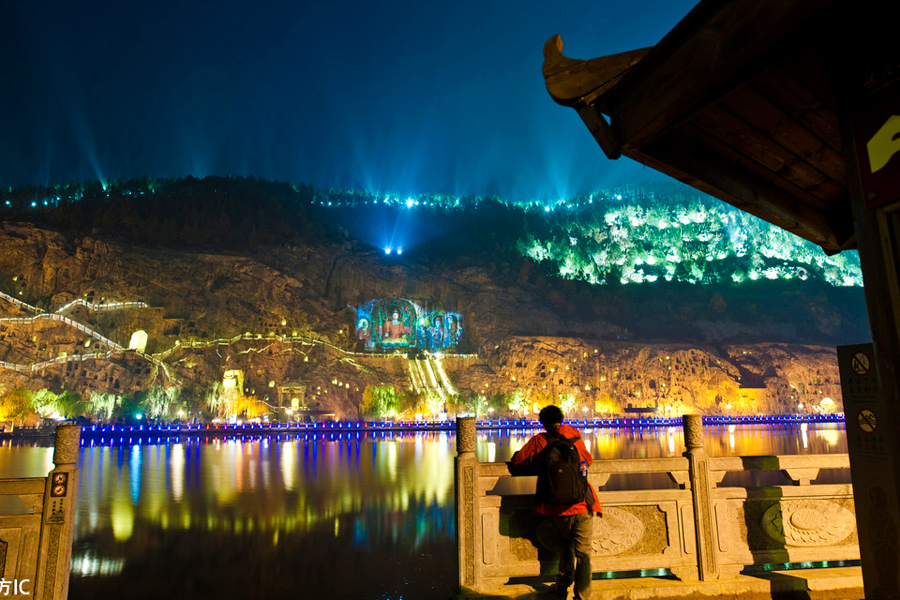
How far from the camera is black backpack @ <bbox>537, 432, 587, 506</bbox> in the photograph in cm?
494

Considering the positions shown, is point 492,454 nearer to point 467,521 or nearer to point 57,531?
point 467,521

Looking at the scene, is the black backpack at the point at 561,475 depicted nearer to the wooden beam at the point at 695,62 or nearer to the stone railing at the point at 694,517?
the stone railing at the point at 694,517

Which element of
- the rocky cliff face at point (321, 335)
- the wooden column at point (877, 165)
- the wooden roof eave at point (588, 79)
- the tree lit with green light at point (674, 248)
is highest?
the tree lit with green light at point (674, 248)

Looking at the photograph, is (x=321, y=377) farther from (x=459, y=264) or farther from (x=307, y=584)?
(x=307, y=584)

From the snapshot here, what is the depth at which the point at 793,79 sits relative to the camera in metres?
3.21

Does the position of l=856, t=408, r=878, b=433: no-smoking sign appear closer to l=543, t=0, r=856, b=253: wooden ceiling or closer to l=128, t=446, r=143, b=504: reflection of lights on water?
l=543, t=0, r=856, b=253: wooden ceiling

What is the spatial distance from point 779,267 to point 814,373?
4119 cm

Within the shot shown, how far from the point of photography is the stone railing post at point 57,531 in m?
5.24

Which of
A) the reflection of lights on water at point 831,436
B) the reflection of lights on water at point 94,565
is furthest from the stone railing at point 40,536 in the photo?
the reflection of lights on water at point 831,436

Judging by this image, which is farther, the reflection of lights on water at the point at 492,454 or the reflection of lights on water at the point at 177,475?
the reflection of lights on water at the point at 492,454

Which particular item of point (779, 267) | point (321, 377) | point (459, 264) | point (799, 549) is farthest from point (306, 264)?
point (779, 267)

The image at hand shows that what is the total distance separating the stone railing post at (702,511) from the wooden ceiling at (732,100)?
117 inches

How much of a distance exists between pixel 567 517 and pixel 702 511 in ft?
6.93

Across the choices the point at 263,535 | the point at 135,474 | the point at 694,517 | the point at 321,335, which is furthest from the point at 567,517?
the point at 321,335
